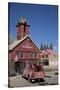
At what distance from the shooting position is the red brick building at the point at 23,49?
7.30 ft

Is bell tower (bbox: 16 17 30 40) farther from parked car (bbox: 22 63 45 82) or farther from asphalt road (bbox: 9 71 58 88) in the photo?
asphalt road (bbox: 9 71 58 88)

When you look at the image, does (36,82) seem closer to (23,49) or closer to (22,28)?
(23,49)

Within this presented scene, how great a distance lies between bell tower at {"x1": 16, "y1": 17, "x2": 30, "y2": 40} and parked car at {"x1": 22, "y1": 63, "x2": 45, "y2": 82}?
0.32 m

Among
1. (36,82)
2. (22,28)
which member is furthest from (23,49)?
(36,82)

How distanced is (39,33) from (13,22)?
31cm

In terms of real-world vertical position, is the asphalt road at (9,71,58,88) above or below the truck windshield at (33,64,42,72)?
below

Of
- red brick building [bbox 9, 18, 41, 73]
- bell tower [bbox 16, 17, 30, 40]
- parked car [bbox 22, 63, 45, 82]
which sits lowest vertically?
parked car [bbox 22, 63, 45, 82]

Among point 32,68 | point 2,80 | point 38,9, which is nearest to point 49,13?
point 38,9

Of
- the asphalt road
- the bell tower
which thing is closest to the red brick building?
the bell tower

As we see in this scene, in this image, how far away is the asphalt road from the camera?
2.20 metres

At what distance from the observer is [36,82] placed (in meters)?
2.26

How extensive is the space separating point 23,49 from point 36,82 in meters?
0.38

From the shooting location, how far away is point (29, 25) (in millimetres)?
2260

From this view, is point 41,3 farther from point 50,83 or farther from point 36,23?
point 50,83
